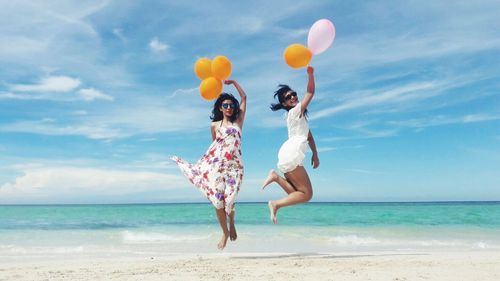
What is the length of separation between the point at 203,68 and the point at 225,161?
1278 millimetres

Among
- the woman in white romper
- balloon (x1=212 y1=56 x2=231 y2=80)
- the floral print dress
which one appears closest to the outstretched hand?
the woman in white romper

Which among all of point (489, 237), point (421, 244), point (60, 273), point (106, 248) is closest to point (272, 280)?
point (60, 273)

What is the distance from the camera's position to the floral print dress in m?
6.17

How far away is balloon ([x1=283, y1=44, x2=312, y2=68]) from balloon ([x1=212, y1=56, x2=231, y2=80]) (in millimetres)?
782

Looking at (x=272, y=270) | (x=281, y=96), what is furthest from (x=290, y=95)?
(x=272, y=270)

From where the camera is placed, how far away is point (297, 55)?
5918mm

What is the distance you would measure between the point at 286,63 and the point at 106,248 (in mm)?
7044

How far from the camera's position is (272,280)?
558 cm

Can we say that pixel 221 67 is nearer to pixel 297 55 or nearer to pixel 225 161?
pixel 297 55

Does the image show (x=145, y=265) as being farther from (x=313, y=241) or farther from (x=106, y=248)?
(x=313, y=241)

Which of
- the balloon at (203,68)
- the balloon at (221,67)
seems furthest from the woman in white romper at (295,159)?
the balloon at (203,68)

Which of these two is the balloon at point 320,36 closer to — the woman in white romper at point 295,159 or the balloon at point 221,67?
the woman in white romper at point 295,159

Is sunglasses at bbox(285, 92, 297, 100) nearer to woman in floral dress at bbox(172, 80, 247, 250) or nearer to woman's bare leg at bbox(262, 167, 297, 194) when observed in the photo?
woman in floral dress at bbox(172, 80, 247, 250)

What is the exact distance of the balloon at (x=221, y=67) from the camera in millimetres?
6223
